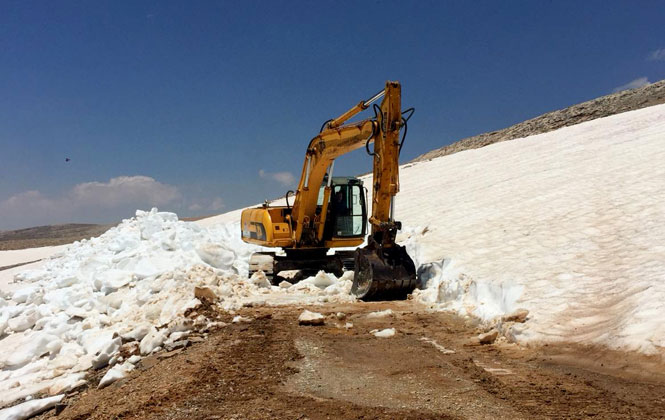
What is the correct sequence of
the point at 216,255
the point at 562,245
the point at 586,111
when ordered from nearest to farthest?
1. the point at 562,245
2. the point at 216,255
3. the point at 586,111

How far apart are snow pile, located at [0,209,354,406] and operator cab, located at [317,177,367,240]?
1351 mm

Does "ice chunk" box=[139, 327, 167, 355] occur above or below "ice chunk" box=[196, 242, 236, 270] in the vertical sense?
below

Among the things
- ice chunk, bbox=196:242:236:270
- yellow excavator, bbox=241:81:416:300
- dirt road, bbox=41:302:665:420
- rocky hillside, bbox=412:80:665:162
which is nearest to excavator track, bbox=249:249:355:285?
yellow excavator, bbox=241:81:416:300

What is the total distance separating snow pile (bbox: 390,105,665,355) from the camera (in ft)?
17.9

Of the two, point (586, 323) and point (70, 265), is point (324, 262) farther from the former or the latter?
point (70, 265)

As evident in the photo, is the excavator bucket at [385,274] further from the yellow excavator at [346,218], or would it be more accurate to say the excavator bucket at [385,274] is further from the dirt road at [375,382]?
the dirt road at [375,382]

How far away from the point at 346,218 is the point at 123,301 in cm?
500

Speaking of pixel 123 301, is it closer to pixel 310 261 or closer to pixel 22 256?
pixel 310 261

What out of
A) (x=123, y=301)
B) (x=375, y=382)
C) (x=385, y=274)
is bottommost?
(x=375, y=382)

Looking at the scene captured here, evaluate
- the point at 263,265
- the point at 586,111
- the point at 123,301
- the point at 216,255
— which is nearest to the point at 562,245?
the point at 263,265

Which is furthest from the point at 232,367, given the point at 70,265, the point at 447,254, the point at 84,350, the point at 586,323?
the point at 70,265

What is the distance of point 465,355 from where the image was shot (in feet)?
17.4

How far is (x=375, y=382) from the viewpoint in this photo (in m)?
4.47

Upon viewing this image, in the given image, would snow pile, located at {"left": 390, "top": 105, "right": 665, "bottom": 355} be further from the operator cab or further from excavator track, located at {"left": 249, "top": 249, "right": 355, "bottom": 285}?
excavator track, located at {"left": 249, "top": 249, "right": 355, "bottom": 285}
